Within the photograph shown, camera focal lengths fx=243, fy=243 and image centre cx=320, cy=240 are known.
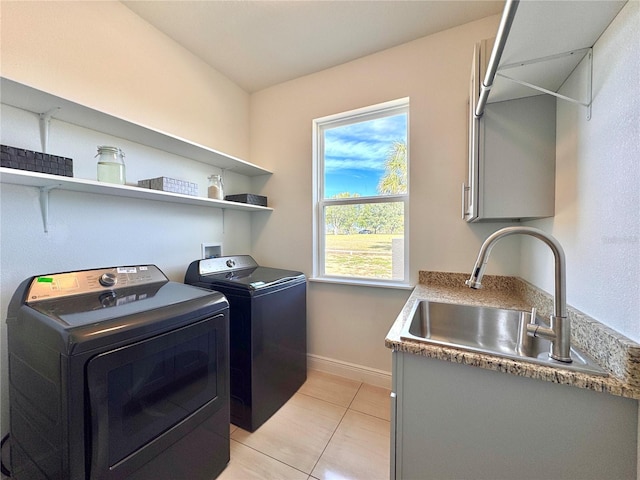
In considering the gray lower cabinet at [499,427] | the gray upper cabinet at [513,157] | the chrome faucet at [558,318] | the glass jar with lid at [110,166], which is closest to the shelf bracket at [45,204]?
the glass jar with lid at [110,166]

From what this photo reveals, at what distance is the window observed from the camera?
80.7 inches

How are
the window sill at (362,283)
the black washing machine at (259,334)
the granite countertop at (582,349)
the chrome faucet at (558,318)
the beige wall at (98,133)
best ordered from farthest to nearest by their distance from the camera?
the window sill at (362,283)
the black washing machine at (259,334)
the beige wall at (98,133)
the chrome faucet at (558,318)
the granite countertop at (582,349)

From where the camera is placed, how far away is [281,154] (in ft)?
8.04

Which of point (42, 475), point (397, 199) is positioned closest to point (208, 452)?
point (42, 475)

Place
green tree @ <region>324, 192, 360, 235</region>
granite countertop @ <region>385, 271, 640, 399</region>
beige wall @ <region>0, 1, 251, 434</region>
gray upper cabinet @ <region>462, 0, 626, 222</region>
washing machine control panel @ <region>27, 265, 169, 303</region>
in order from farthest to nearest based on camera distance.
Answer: green tree @ <region>324, 192, 360, 235</region>
beige wall @ <region>0, 1, 251, 434</region>
washing machine control panel @ <region>27, 265, 169, 303</region>
gray upper cabinet @ <region>462, 0, 626, 222</region>
granite countertop @ <region>385, 271, 640, 399</region>

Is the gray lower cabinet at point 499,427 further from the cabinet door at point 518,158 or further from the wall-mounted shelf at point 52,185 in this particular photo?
the wall-mounted shelf at point 52,185

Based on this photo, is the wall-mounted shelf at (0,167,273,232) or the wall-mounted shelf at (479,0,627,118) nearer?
the wall-mounted shelf at (479,0,627,118)

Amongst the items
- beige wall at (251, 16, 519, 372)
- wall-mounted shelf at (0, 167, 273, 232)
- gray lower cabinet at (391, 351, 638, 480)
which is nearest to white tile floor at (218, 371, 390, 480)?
beige wall at (251, 16, 519, 372)

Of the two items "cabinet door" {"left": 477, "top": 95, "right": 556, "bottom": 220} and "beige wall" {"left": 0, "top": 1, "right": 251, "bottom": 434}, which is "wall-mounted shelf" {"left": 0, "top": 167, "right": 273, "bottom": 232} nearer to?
"beige wall" {"left": 0, "top": 1, "right": 251, "bottom": 434}

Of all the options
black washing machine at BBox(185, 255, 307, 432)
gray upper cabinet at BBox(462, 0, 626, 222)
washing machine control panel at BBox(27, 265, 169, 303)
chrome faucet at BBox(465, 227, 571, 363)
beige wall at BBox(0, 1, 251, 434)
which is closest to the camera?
chrome faucet at BBox(465, 227, 571, 363)

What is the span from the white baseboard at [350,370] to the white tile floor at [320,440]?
0.24 feet

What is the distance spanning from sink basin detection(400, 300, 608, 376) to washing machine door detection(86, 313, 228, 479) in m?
0.97

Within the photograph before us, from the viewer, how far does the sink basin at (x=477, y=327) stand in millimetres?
1163

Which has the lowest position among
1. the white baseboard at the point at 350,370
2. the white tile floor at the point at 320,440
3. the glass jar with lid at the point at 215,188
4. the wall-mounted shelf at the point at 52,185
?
the white tile floor at the point at 320,440
